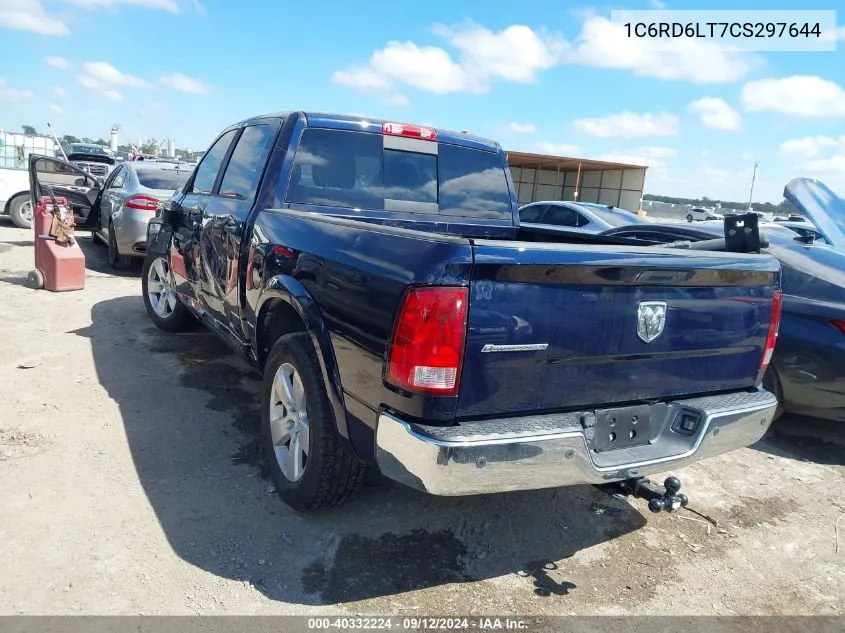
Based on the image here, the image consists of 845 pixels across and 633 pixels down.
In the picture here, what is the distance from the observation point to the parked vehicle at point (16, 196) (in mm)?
12695

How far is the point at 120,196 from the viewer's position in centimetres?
867

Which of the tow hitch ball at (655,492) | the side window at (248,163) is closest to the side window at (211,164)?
the side window at (248,163)

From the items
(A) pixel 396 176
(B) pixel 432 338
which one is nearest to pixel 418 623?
(B) pixel 432 338

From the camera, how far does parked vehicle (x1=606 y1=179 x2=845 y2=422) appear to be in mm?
4168

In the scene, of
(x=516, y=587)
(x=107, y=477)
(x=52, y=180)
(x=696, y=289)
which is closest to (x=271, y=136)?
(x=107, y=477)

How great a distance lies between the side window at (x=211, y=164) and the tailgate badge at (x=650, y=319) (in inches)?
131

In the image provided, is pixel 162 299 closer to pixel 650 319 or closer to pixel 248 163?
pixel 248 163

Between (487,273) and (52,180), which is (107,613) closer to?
(487,273)

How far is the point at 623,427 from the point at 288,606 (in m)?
1.58

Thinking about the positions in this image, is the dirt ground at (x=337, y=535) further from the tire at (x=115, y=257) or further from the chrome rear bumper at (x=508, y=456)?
the tire at (x=115, y=257)

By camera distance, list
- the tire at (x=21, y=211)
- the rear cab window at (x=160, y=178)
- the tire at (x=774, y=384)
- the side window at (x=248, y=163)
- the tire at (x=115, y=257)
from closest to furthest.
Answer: the side window at (x=248, y=163), the tire at (x=774, y=384), the rear cab window at (x=160, y=178), the tire at (x=115, y=257), the tire at (x=21, y=211)

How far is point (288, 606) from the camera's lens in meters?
2.50

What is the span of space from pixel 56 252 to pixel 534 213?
8.14m

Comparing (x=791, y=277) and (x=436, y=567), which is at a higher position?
(x=791, y=277)
